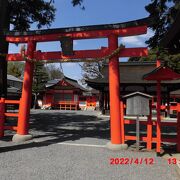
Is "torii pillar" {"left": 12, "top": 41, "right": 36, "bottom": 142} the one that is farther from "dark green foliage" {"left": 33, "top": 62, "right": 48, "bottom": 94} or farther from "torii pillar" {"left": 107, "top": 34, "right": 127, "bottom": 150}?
"dark green foliage" {"left": 33, "top": 62, "right": 48, "bottom": 94}

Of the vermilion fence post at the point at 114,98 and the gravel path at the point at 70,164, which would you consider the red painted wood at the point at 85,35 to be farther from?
the gravel path at the point at 70,164

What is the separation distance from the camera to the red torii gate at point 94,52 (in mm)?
8297

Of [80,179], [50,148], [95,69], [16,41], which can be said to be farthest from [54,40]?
[95,69]

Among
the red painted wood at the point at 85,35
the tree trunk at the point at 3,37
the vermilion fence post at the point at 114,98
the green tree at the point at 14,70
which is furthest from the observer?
the green tree at the point at 14,70

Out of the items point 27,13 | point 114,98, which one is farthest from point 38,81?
point 114,98

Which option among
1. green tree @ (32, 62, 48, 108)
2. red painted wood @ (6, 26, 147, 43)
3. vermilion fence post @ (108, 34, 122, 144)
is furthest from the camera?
green tree @ (32, 62, 48, 108)

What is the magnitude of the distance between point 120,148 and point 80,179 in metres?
3.03

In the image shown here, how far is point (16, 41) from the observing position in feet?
32.2

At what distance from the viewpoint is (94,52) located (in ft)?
29.2

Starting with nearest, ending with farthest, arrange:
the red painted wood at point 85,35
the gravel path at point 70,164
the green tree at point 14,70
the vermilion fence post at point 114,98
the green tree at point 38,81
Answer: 1. the gravel path at point 70,164
2. the red painted wood at point 85,35
3. the vermilion fence post at point 114,98
4. the green tree at point 38,81
5. the green tree at point 14,70

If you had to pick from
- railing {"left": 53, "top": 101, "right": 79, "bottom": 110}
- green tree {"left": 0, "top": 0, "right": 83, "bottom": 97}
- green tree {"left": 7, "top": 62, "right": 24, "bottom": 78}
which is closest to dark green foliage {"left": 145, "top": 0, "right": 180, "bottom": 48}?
green tree {"left": 0, "top": 0, "right": 83, "bottom": 97}

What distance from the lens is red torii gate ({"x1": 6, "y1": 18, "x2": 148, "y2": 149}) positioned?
8.30 meters

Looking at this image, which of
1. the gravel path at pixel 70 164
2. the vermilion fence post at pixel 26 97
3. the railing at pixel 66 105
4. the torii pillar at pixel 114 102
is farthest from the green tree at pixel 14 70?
the torii pillar at pixel 114 102

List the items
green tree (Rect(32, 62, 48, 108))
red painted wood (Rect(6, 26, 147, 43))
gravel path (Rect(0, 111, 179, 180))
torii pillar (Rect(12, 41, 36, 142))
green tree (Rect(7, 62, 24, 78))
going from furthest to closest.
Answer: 1. green tree (Rect(7, 62, 24, 78))
2. green tree (Rect(32, 62, 48, 108))
3. torii pillar (Rect(12, 41, 36, 142))
4. red painted wood (Rect(6, 26, 147, 43))
5. gravel path (Rect(0, 111, 179, 180))
